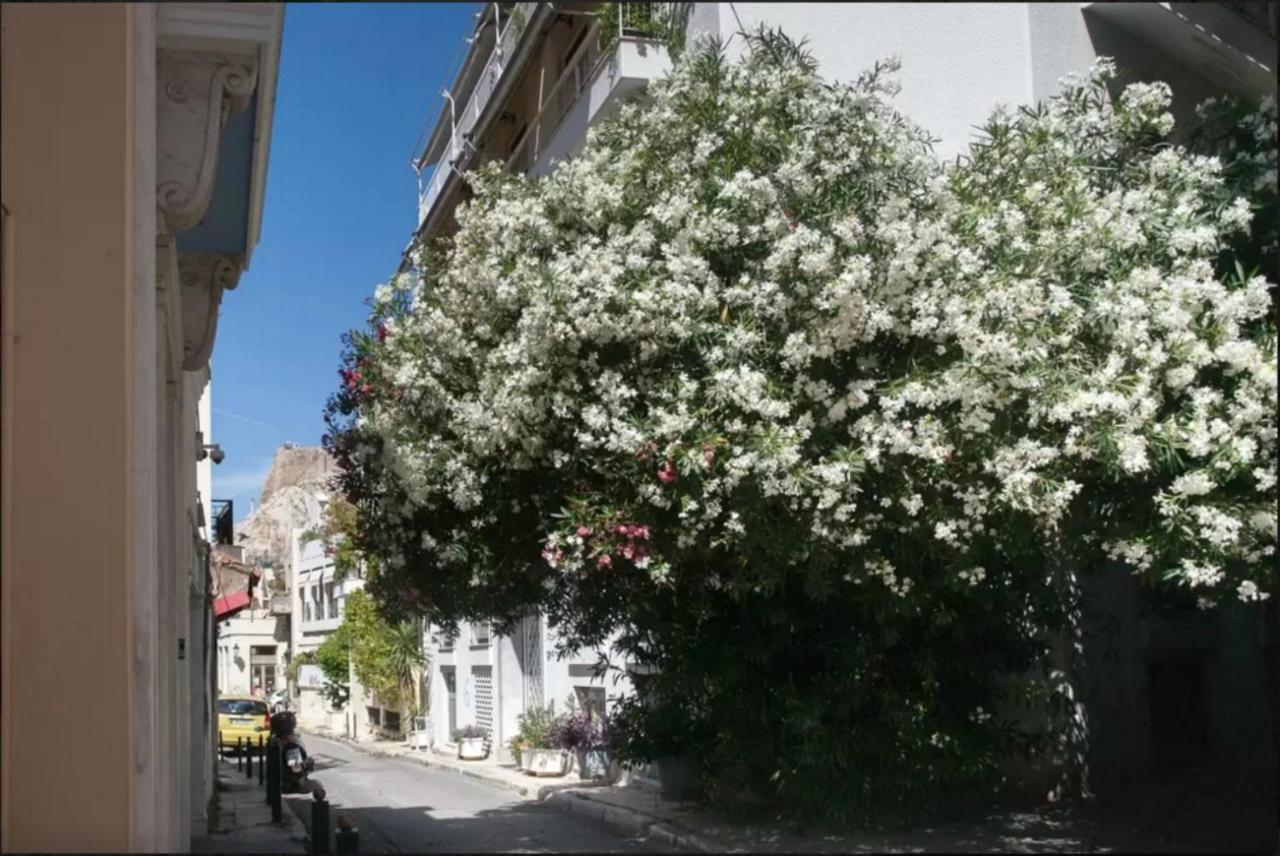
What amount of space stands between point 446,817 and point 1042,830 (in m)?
7.36

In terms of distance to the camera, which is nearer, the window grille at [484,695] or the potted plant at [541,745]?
the potted plant at [541,745]

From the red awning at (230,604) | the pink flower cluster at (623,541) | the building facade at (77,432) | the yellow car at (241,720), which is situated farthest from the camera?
the yellow car at (241,720)

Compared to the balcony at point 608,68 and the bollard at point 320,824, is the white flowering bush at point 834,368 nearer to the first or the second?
the bollard at point 320,824

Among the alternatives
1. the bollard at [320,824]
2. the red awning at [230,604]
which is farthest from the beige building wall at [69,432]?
the red awning at [230,604]

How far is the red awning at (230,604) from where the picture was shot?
880 inches

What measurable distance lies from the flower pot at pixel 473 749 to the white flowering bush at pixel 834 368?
13857 mm

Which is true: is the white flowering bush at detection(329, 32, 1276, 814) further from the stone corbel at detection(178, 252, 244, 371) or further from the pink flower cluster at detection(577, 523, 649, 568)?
the stone corbel at detection(178, 252, 244, 371)

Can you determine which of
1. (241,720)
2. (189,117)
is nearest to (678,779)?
(189,117)

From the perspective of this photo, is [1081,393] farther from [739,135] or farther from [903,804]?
[903,804]

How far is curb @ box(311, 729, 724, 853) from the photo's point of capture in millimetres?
14133

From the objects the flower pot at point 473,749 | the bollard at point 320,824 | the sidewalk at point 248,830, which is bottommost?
the flower pot at point 473,749

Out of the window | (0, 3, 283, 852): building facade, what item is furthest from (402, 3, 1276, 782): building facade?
(0, 3, 283, 852): building facade

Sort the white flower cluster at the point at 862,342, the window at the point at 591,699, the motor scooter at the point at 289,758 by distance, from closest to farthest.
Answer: the white flower cluster at the point at 862,342, the motor scooter at the point at 289,758, the window at the point at 591,699

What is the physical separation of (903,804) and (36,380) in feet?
34.0
